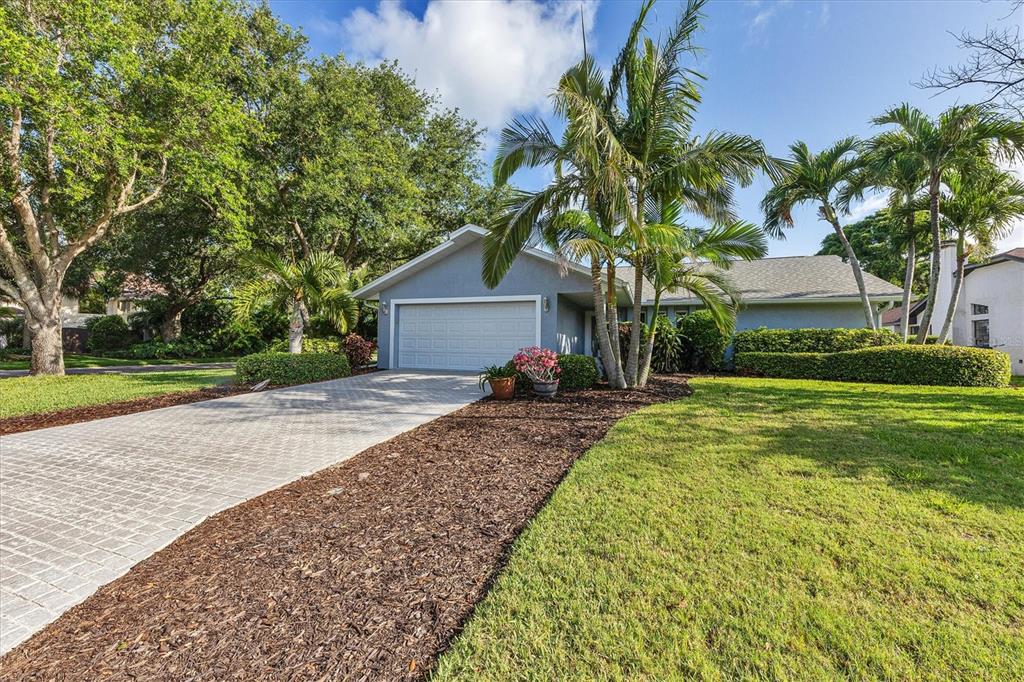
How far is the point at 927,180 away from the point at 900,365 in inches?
226

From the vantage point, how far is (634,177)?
834 cm

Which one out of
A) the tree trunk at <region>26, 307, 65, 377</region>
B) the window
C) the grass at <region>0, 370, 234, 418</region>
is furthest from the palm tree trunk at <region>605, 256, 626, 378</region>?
the window

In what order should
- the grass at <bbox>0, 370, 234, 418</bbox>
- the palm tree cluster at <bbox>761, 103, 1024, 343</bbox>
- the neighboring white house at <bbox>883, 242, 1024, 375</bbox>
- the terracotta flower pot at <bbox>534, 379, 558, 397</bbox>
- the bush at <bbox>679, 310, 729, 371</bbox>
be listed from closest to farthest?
the grass at <bbox>0, 370, 234, 418</bbox>, the terracotta flower pot at <bbox>534, 379, 558, 397</bbox>, the palm tree cluster at <bbox>761, 103, 1024, 343</bbox>, the bush at <bbox>679, 310, 729, 371</bbox>, the neighboring white house at <bbox>883, 242, 1024, 375</bbox>

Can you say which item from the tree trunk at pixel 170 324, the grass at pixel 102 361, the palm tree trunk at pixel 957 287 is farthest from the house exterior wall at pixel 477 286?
the tree trunk at pixel 170 324

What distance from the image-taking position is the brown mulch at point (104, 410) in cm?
688

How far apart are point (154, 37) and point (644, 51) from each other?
13.6 m

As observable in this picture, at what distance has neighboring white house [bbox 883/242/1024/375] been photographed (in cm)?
1372

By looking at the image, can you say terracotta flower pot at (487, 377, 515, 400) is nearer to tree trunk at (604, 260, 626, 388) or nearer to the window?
tree trunk at (604, 260, 626, 388)

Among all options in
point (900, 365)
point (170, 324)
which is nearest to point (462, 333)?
point (900, 365)

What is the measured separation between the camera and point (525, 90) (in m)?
11.2

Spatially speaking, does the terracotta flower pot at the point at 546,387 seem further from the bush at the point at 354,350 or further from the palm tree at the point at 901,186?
the palm tree at the point at 901,186

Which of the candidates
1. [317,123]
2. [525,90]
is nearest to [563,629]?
[525,90]

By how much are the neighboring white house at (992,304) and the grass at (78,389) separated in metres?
24.3

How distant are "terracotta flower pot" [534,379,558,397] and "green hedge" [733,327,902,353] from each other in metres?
7.41
